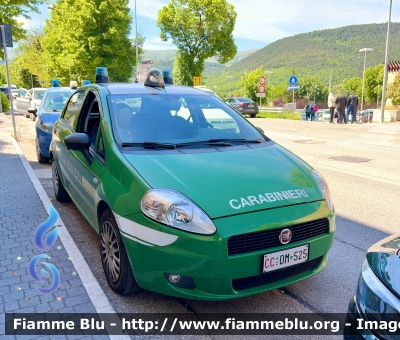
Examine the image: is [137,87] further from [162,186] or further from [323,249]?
[323,249]

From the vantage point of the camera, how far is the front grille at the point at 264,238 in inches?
96.7

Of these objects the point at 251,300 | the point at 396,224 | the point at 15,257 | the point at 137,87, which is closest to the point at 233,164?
the point at 251,300

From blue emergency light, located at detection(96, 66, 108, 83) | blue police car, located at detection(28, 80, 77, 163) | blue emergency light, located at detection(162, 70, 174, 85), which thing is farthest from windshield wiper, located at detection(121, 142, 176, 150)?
blue police car, located at detection(28, 80, 77, 163)

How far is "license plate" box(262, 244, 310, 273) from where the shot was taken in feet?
8.35

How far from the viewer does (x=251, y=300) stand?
301 centimetres

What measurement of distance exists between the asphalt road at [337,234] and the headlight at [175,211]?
81 cm

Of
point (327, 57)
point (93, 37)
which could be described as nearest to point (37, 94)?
point (93, 37)

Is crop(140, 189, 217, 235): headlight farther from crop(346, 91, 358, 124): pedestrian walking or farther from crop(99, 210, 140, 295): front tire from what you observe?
crop(346, 91, 358, 124): pedestrian walking

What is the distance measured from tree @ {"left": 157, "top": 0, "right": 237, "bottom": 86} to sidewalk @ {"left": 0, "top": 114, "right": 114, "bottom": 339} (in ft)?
119

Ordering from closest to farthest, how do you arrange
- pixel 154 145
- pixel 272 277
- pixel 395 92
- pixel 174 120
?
pixel 272 277 < pixel 154 145 < pixel 174 120 < pixel 395 92

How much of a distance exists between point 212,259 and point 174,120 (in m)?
1.74

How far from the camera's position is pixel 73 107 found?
492 cm

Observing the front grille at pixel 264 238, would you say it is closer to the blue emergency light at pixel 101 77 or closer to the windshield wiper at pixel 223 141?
the windshield wiper at pixel 223 141

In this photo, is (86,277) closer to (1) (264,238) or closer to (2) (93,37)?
(1) (264,238)
